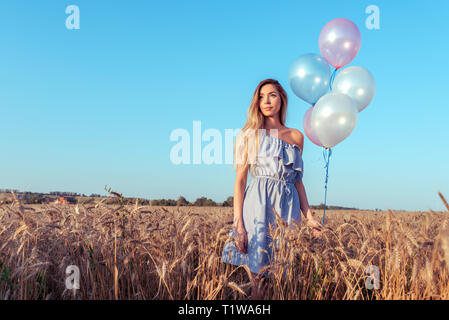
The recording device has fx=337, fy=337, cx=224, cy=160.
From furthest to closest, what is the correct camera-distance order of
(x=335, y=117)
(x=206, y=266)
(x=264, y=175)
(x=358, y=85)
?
(x=358, y=85) < (x=335, y=117) < (x=264, y=175) < (x=206, y=266)

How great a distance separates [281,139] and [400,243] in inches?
60.1

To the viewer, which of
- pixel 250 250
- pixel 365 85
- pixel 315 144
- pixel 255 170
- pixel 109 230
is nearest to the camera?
pixel 250 250

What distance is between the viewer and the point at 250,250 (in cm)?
296

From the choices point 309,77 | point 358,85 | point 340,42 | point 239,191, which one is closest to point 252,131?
point 239,191

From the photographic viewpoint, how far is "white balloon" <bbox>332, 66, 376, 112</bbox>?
17.0 ft

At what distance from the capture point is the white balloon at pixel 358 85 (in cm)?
520

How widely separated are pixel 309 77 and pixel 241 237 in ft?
10.5

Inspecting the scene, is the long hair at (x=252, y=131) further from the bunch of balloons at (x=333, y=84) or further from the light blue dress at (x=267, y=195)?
the bunch of balloons at (x=333, y=84)

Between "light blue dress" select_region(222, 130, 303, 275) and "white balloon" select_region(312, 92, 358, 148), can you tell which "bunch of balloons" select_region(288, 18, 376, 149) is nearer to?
"white balloon" select_region(312, 92, 358, 148)

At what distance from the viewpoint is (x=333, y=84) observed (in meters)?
5.52

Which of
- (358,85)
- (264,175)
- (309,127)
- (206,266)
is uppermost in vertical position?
(358,85)

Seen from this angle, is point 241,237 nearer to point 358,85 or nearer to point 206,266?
point 206,266
